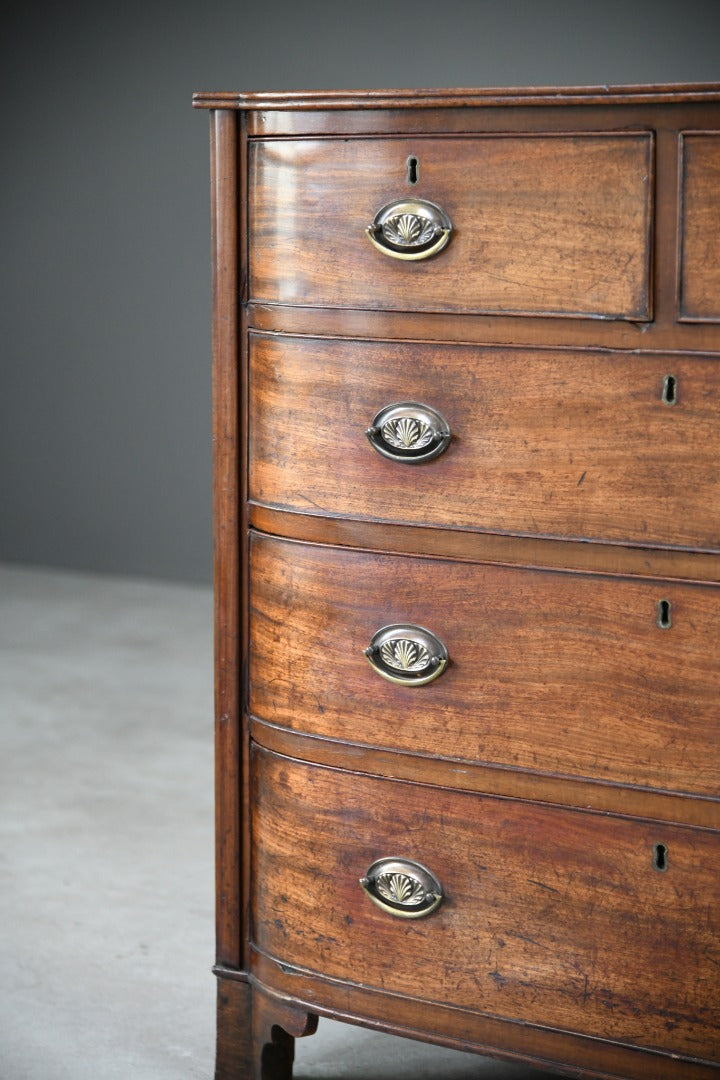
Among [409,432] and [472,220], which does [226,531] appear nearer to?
[409,432]

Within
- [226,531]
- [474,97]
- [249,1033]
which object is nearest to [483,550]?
[226,531]

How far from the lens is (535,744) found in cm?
166

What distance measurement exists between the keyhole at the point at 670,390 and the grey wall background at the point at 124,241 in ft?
11.1

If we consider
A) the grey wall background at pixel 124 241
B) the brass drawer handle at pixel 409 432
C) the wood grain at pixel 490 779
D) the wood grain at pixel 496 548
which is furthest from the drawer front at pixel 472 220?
the grey wall background at pixel 124 241

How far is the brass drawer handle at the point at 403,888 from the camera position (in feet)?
5.70

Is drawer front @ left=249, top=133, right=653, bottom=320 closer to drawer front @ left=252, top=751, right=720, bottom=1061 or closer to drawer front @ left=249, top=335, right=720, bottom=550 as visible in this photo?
drawer front @ left=249, top=335, right=720, bottom=550

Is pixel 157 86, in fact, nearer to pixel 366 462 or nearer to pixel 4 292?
pixel 4 292

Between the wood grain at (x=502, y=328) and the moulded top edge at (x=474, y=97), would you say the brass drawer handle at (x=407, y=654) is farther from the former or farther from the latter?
the moulded top edge at (x=474, y=97)

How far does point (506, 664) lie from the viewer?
1.66 metres

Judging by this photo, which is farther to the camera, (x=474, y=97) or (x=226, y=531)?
(x=226, y=531)

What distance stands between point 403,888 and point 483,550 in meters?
0.43

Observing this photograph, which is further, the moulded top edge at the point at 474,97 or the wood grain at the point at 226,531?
the wood grain at the point at 226,531

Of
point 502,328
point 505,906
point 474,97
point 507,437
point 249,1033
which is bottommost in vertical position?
point 249,1033

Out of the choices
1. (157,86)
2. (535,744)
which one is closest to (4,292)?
(157,86)
